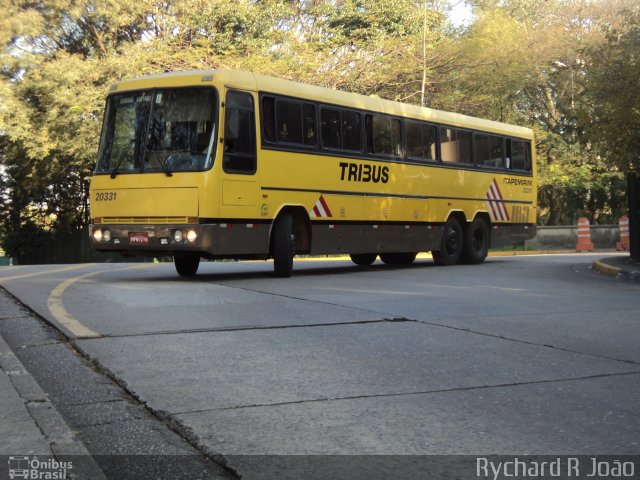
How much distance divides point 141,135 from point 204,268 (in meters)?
4.51

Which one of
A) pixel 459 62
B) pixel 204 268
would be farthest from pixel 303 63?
pixel 204 268

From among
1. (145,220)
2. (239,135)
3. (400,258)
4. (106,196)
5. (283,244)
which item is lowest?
(400,258)

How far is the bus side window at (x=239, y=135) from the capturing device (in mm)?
12906

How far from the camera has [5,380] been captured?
5.35m

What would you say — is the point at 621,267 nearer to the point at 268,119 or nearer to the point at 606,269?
the point at 606,269

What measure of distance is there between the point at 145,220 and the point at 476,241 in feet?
29.1

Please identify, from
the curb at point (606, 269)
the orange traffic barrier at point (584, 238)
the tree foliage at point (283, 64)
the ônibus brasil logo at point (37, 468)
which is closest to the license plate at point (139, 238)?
the curb at point (606, 269)

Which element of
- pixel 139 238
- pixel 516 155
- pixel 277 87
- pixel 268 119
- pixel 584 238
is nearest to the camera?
pixel 139 238

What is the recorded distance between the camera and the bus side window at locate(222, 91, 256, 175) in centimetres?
1291

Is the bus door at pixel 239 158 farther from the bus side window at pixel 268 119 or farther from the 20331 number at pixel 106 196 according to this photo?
the 20331 number at pixel 106 196

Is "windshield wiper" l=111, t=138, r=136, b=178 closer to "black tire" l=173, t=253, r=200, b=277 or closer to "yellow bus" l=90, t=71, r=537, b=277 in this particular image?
"yellow bus" l=90, t=71, r=537, b=277

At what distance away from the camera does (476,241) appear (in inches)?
761

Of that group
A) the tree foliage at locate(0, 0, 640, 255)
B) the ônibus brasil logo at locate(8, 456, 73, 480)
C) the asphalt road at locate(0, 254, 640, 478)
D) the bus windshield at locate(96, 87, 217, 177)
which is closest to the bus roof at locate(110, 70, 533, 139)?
the bus windshield at locate(96, 87, 217, 177)

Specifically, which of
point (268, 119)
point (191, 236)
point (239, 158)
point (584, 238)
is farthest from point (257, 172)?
point (584, 238)
